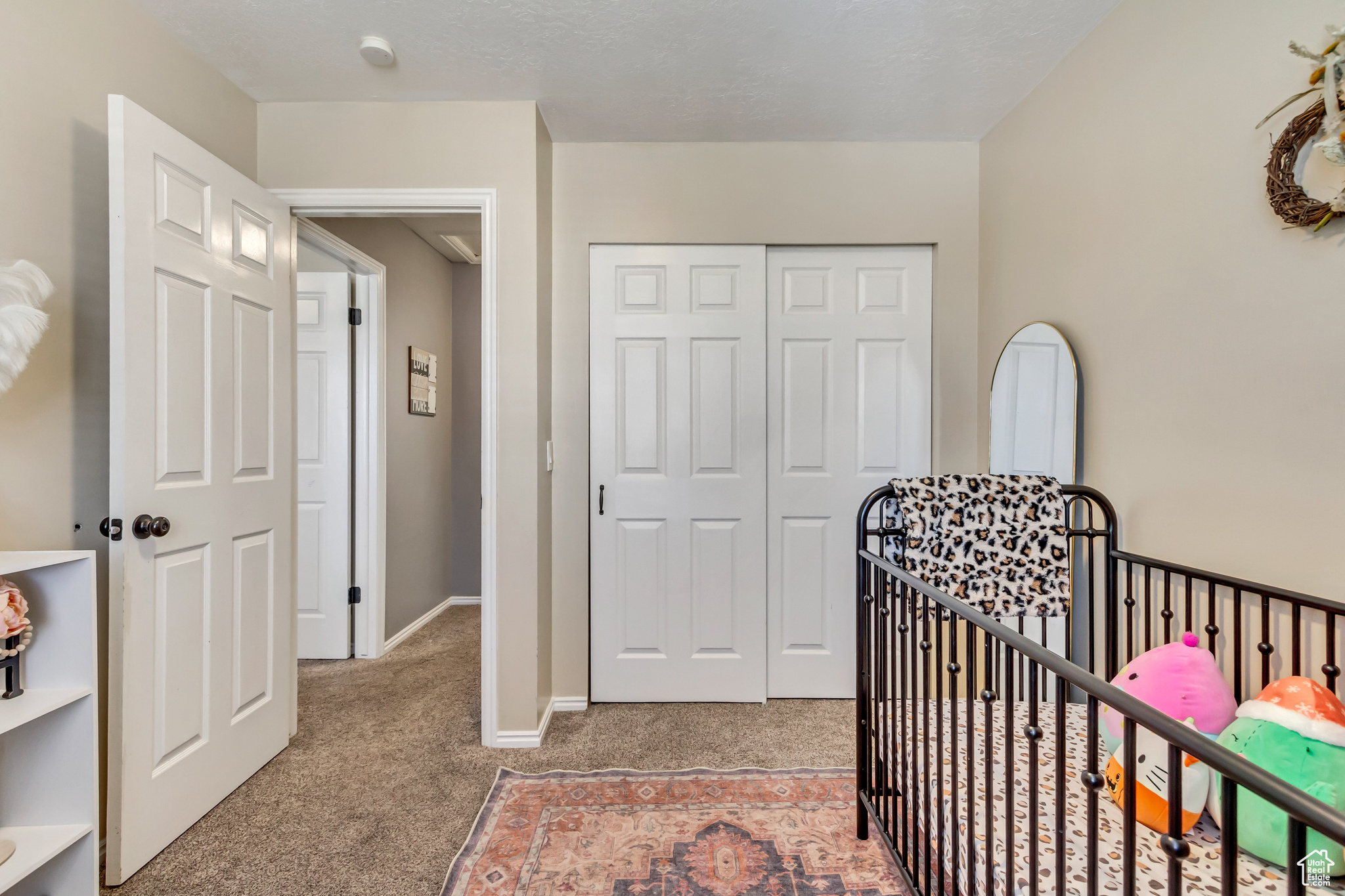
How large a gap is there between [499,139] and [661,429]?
127 cm

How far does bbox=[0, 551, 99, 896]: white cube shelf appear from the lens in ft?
4.35

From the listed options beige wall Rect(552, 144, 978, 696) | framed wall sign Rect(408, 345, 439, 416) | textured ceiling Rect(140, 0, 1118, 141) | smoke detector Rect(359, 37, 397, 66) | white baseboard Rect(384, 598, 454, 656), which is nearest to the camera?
textured ceiling Rect(140, 0, 1118, 141)

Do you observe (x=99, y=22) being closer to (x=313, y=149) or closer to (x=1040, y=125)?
(x=313, y=149)

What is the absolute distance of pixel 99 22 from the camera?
5.29ft

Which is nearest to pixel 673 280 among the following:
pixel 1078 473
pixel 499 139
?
pixel 499 139

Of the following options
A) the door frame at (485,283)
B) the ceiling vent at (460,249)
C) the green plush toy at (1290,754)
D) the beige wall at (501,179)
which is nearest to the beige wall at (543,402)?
the beige wall at (501,179)

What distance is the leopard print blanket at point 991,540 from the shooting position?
1.54 m

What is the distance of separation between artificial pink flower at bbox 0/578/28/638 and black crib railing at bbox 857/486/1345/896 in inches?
70.2

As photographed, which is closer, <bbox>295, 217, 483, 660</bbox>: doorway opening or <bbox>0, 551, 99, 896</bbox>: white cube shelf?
<bbox>0, 551, 99, 896</bbox>: white cube shelf

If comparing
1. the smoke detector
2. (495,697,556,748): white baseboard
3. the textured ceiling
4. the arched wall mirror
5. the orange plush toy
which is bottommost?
(495,697,556,748): white baseboard

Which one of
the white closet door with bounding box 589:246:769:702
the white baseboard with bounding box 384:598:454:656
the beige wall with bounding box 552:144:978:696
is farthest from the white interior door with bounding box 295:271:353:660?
the white closet door with bounding box 589:246:769:702

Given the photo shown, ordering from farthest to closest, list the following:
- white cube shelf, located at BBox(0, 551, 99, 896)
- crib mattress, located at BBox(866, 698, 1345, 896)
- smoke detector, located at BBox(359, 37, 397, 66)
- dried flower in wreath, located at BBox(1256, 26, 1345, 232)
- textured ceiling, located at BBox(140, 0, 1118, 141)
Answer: smoke detector, located at BBox(359, 37, 397, 66)
textured ceiling, located at BBox(140, 0, 1118, 141)
white cube shelf, located at BBox(0, 551, 99, 896)
dried flower in wreath, located at BBox(1256, 26, 1345, 232)
crib mattress, located at BBox(866, 698, 1345, 896)

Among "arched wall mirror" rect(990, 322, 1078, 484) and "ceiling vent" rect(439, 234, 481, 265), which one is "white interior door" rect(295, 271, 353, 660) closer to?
"ceiling vent" rect(439, 234, 481, 265)

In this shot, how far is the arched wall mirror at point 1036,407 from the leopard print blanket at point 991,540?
0.45 metres
